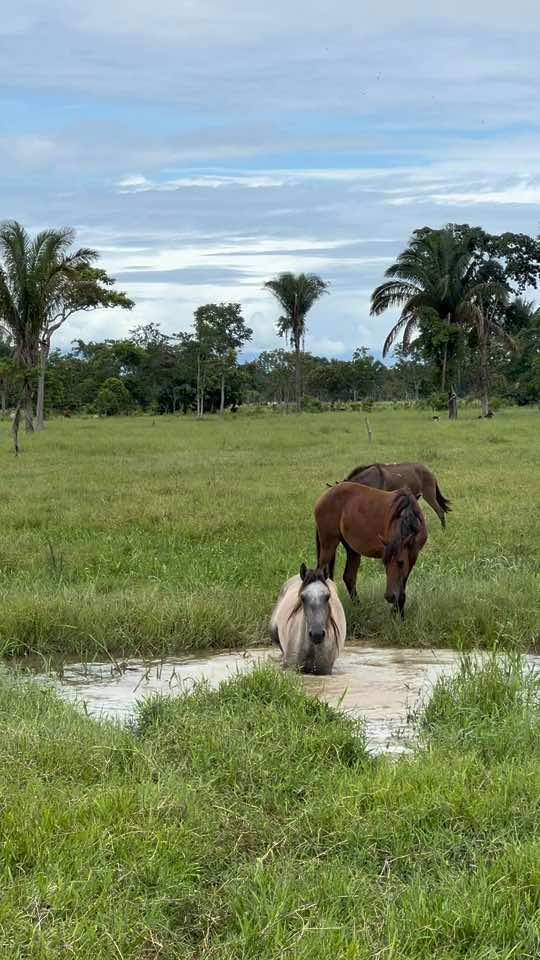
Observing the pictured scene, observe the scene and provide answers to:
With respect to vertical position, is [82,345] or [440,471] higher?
[82,345]

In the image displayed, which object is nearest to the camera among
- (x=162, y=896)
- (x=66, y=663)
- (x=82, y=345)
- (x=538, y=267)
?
(x=162, y=896)

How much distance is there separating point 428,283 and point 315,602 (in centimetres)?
4207

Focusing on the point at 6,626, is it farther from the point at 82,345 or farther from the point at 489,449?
the point at 82,345

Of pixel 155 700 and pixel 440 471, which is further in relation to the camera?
pixel 440 471

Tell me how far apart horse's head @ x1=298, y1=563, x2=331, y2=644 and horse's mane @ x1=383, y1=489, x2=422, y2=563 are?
3.61 feet

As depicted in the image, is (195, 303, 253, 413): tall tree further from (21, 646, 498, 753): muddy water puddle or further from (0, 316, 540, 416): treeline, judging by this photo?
(21, 646, 498, 753): muddy water puddle

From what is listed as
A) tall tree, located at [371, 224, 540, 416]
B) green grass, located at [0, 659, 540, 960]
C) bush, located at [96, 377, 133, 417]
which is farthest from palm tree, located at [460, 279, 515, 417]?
green grass, located at [0, 659, 540, 960]

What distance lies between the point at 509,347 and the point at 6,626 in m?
42.5

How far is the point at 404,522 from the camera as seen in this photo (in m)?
8.70

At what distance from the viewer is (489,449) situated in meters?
26.6

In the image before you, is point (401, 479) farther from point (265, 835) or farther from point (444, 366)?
point (444, 366)

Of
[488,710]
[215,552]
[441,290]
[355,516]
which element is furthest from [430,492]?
[441,290]

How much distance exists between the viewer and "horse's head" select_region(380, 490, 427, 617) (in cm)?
873

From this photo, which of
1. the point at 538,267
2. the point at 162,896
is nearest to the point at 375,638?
the point at 162,896
